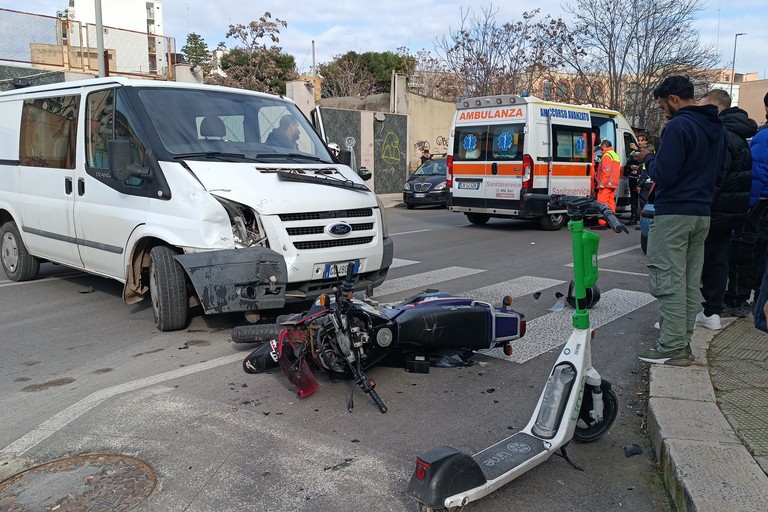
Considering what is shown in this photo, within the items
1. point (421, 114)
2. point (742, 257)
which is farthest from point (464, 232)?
point (421, 114)

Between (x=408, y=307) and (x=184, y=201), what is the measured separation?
2.23m

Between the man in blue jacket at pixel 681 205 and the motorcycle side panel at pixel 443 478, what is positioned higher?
the man in blue jacket at pixel 681 205

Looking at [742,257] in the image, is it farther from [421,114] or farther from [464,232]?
[421,114]

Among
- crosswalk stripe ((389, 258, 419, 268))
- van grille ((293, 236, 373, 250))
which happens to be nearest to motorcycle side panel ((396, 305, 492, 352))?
van grille ((293, 236, 373, 250))

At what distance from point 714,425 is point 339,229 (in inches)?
133

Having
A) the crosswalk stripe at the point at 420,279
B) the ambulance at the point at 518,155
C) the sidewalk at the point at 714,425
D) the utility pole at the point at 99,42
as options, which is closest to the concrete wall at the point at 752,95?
the ambulance at the point at 518,155

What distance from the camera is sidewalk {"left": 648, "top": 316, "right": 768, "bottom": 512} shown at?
293cm

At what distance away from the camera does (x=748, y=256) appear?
633 centimetres

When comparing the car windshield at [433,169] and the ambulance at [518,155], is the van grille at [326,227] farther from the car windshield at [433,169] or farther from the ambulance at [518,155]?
the car windshield at [433,169]

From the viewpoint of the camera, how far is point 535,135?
42.3ft

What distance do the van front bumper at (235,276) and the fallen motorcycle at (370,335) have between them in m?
0.49

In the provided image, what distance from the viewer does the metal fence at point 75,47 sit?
1988 centimetres

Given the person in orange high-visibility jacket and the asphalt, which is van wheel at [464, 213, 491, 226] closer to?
the person in orange high-visibility jacket

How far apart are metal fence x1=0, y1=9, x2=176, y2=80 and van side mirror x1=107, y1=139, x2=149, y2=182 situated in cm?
1363
